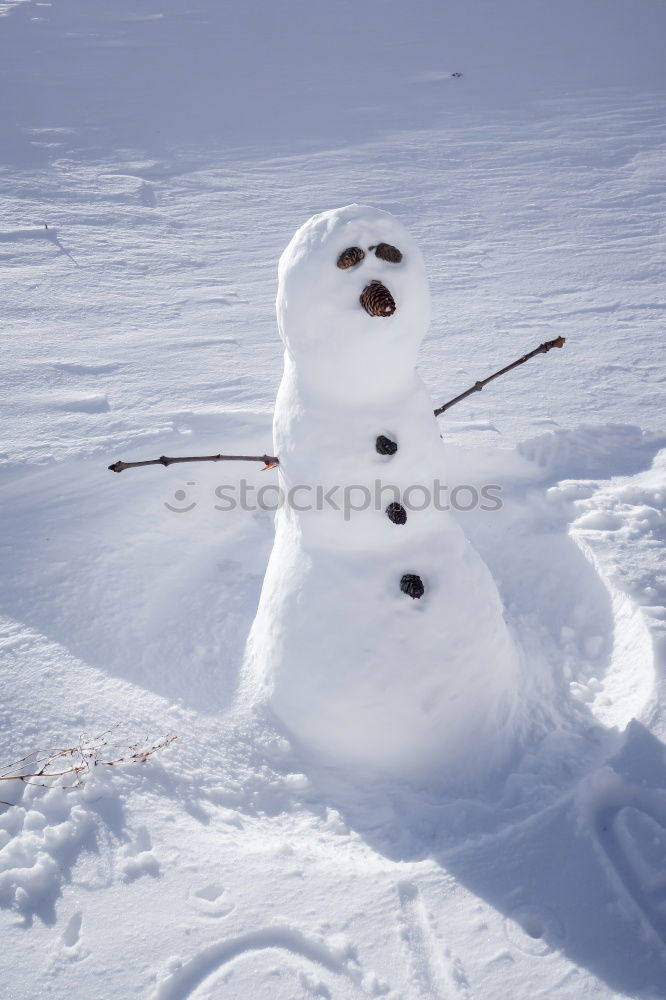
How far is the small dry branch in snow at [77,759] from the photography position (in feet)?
9.12

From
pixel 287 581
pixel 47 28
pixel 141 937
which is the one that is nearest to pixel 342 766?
pixel 287 581

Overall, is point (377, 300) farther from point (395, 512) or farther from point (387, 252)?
point (395, 512)

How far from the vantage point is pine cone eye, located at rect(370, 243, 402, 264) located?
8.26 feet

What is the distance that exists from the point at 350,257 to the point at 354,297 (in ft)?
0.39

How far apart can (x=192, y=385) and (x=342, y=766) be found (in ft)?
8.94

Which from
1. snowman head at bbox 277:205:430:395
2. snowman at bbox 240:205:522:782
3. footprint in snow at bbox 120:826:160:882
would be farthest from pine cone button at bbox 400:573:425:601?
footprint in snow at bbox 120:826:160:882

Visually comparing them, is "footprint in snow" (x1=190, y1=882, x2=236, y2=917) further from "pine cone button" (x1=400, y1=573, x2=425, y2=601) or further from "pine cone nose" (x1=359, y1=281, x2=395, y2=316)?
"pine cone nose" (x1=359, y1=281, x2=395, y2=316)

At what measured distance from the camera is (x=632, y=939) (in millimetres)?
2326

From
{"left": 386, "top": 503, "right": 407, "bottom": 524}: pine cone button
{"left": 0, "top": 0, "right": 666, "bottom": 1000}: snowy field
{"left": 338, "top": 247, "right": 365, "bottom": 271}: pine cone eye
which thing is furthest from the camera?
{"left": 386, "top": 503, "right": 407, "bottom": 524}: pine cone button

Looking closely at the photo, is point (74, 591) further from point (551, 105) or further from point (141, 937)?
point (551, 105)

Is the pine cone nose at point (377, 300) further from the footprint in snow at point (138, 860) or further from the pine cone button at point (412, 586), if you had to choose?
the footprint in snow at point (138, 860)

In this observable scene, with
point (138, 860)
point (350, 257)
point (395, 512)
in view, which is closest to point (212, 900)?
point (138, 860)

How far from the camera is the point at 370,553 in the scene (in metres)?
2.81

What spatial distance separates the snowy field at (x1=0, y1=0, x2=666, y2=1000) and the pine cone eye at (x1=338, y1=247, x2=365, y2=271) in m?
0.92
